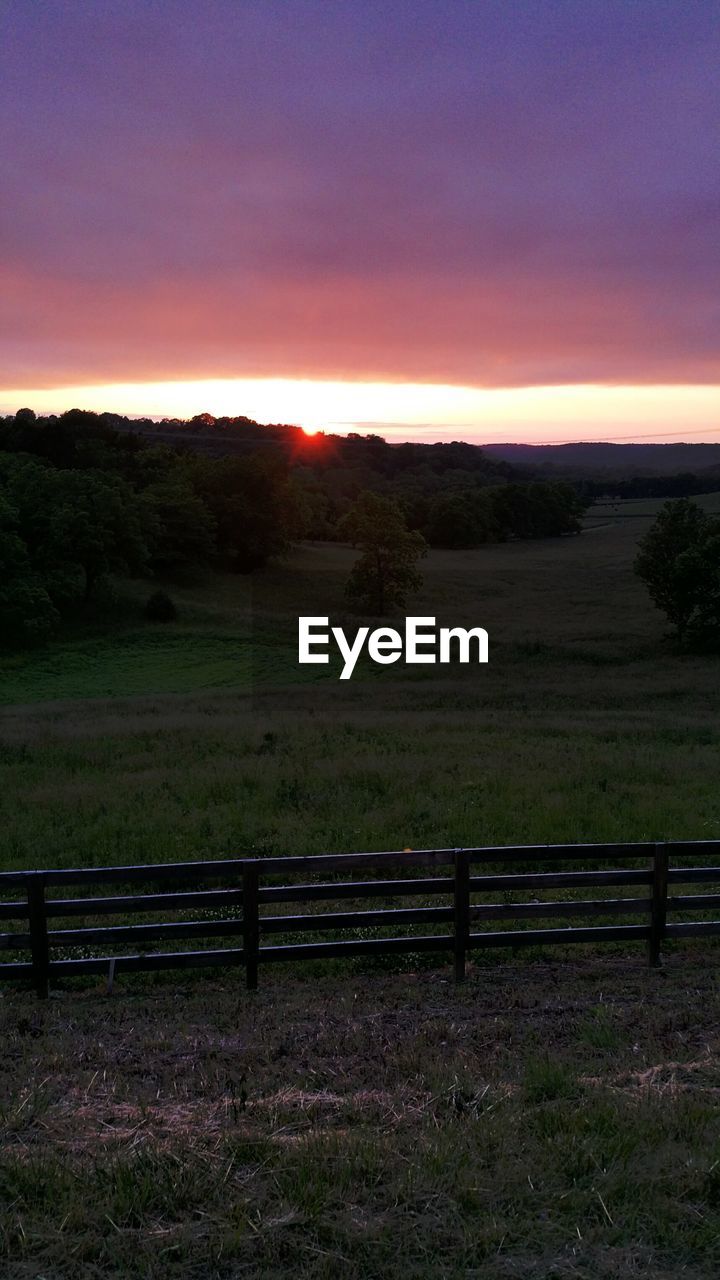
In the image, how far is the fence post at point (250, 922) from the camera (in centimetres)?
804

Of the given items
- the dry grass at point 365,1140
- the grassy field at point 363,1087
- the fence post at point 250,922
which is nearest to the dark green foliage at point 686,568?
the grassy field at point 363,1087

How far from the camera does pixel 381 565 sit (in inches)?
2714

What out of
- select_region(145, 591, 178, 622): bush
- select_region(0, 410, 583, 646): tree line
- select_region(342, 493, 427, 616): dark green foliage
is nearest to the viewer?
select_region(0, 410, 583, 646): tree line

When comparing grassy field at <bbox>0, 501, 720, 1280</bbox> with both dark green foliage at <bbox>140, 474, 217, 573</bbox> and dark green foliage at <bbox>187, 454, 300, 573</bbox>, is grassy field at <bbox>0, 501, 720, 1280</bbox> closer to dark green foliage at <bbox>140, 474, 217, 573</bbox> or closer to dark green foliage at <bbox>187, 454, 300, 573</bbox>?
dark green foliage at <bbox>140, 474, 217, 573</bbox>

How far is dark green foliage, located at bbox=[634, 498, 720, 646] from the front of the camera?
53562mm

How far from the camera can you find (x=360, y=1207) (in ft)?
14.0

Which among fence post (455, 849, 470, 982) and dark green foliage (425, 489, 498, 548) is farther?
dark green foliage (425, 489, 498, 548)

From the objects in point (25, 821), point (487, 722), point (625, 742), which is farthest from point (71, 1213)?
point (487, 722)

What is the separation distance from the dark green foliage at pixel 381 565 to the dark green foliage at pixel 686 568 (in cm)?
1751

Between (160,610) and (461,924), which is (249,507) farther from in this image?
(461,924)

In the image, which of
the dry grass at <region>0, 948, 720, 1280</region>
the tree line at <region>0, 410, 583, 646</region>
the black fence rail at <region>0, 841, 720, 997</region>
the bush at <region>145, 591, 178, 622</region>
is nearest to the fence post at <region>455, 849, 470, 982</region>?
the black fence rail at <region>0, 841, 720, 997</region>

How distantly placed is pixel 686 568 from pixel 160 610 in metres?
32.2

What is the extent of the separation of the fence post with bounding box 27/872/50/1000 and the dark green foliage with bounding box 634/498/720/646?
49.7 meters

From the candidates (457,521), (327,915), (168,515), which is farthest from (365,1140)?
(457,521)
